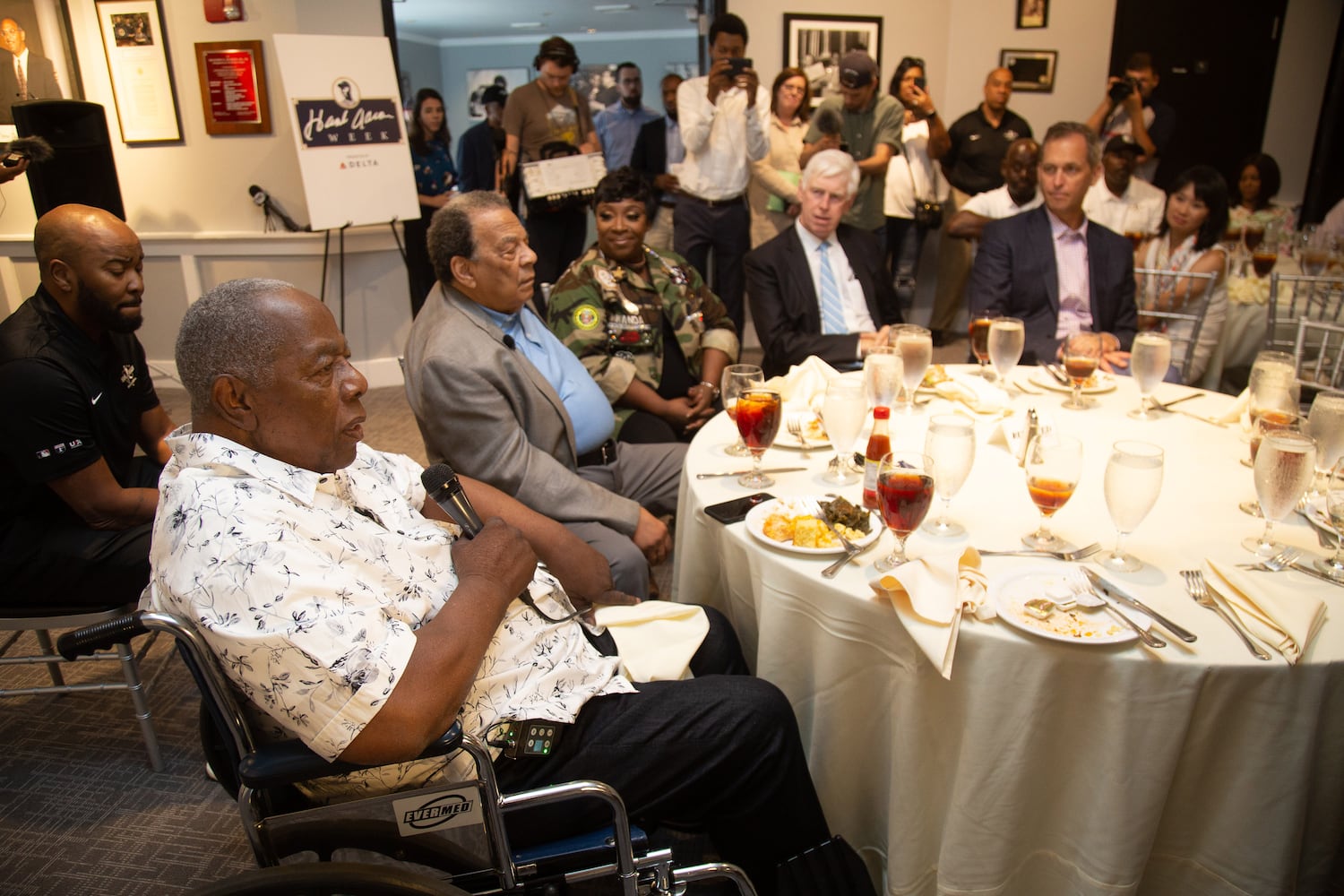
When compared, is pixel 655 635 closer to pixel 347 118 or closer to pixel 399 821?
pixel 399 821

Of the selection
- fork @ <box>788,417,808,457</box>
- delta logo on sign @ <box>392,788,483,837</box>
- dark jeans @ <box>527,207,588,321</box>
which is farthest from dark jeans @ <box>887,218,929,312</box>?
delta logo on sign @ <box>392,788,483,837</box>

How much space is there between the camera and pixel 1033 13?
5727 millimetres

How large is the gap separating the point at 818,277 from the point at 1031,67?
3899 millimetres

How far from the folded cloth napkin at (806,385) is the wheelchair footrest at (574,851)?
41.6 inches

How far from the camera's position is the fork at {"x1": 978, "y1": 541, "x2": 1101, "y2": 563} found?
133cm

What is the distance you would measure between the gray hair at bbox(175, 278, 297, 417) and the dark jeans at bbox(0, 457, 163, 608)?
0.93 m

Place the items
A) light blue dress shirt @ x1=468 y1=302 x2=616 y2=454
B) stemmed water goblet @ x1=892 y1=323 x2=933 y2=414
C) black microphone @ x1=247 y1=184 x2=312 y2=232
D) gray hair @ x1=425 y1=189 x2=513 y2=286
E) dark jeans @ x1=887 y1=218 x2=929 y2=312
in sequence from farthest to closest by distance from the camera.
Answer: dark jeans @ x1=887 y1=218 x2=929 y2=312, black microphone @ x1=247 y1=184 x2=312 y2=232, light blue dress shirt @ x1=468 y1=302 x2=616 y2=454, gray hair @ x1=425 y1=189 x2=513 y2=286, stemmed water goblet @ x1=892 y1=323 x2=933 y2=414

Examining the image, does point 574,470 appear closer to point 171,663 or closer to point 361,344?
point 171,663

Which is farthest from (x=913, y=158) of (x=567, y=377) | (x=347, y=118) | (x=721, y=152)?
(x=567, y=377)

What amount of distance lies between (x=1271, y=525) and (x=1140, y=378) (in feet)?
2.16

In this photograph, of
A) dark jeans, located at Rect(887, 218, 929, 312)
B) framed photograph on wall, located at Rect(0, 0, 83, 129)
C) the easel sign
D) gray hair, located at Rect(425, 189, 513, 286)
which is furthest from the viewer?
dark jeans, located at Rect(887, 218, 929, 312)

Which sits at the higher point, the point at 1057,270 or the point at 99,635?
the point at 1057,270

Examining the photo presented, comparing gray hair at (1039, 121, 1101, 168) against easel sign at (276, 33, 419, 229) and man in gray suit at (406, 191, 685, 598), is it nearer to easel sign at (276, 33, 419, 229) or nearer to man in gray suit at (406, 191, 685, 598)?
man in gray suit at (406, 191, 685, 598)

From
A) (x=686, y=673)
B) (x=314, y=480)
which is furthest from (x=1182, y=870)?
(x=314, y=480)
